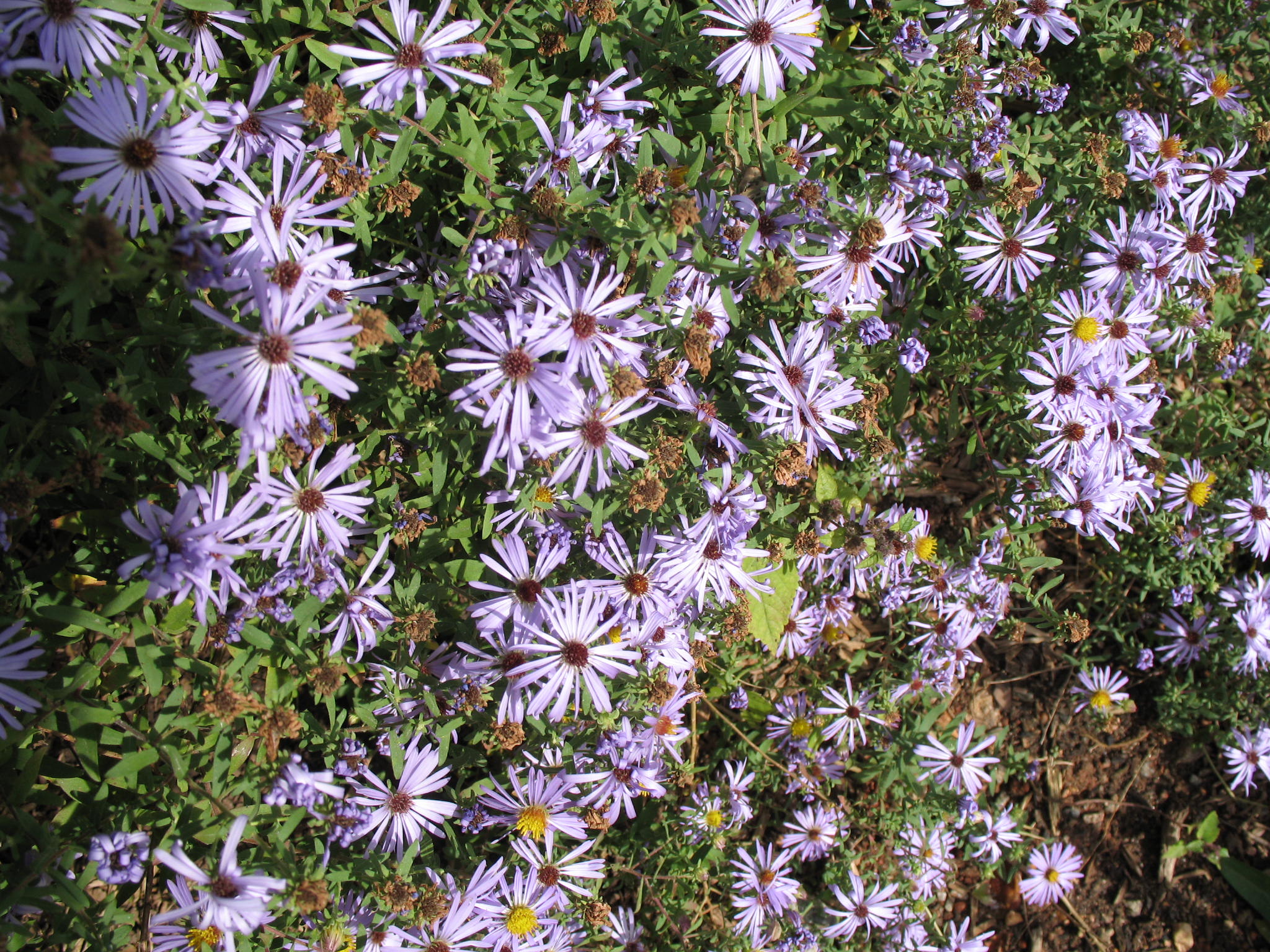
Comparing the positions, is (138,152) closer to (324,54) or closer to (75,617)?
(324,54)

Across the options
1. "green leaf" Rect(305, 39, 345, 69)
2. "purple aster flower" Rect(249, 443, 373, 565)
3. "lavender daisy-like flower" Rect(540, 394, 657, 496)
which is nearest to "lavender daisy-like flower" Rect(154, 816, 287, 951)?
"purple aster flower" Rect(249, 443, 373, 565)

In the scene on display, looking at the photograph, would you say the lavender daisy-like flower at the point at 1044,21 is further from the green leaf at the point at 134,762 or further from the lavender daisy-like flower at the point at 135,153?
the green leaf at the point at 134,762

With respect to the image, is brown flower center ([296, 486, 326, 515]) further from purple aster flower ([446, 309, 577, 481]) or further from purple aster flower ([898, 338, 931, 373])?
purple aster flower ([898, 338, 931, 373])

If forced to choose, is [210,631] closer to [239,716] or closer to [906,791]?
[239,716]

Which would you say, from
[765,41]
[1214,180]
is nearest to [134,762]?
[765,41]

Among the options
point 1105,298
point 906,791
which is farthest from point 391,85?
point 906,791
